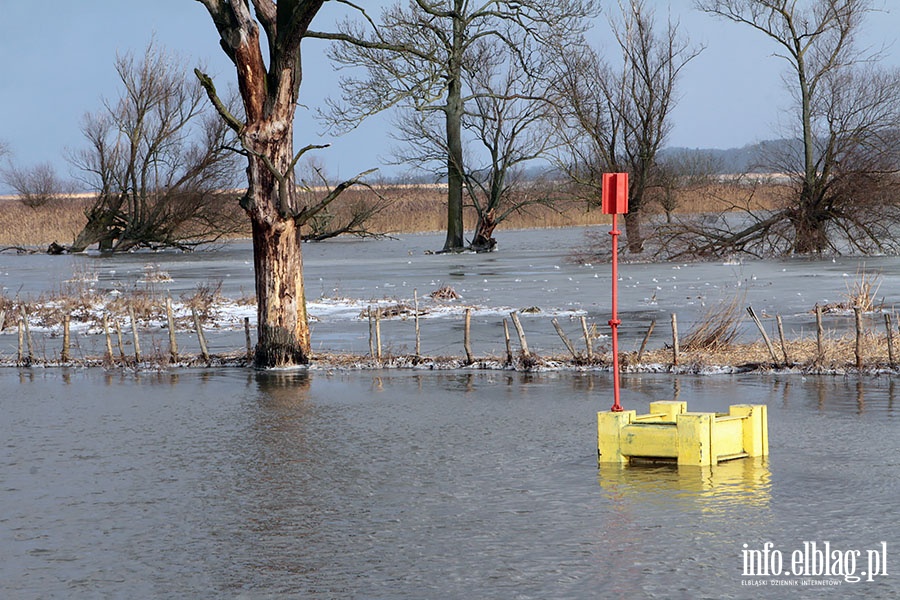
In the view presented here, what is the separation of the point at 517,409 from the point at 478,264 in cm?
2880

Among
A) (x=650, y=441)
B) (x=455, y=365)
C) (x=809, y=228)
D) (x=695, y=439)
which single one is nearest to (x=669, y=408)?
(x=650, y=441)

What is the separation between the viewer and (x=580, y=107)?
150 ft

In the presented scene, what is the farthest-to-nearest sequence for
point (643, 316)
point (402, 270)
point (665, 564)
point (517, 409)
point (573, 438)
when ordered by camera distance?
point (402, 270), point (643, 316), point (517, 409), point (573, 438), point (665, 564)

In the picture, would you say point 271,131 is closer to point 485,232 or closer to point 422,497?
point 422,497

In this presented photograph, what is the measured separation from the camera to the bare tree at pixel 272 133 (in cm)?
1599

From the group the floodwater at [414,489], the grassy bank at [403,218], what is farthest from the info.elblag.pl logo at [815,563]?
the grassy bank at [403,218]

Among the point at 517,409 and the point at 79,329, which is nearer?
the point at 517,409

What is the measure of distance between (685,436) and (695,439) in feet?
0.30

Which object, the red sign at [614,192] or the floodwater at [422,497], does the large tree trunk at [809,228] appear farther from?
the red sign at [614,192]

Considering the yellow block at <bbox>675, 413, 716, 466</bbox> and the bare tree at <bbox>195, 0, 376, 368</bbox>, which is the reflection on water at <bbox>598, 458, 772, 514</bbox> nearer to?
the yellow block at <bbox>675, 413, 716, 466</bbox>

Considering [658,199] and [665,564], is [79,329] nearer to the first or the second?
[665,564]

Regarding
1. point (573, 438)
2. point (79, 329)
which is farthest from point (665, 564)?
point (79, 329)

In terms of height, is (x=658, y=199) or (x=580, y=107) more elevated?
(x=580, y=107)

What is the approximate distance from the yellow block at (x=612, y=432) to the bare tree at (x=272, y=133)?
6916 mm
